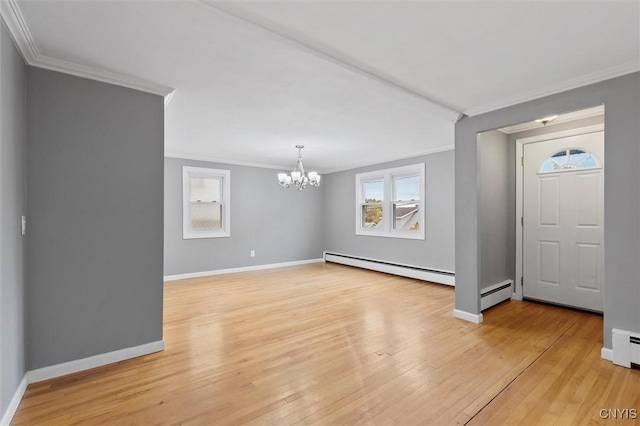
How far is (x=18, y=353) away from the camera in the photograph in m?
2.01

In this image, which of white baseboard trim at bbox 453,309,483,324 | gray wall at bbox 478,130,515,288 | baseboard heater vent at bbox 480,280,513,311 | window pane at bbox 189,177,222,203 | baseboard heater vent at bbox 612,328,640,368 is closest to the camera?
baseboard heater vent at bbox 612,328,640,368

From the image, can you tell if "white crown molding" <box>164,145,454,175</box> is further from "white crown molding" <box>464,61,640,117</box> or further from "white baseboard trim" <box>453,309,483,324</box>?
"white baseboard trim" <box>453,309,483,324</box>

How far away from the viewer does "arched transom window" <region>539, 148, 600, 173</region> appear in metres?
3.68

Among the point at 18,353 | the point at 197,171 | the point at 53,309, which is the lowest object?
the point at 18,353

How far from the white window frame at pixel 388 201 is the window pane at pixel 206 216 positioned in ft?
10.4

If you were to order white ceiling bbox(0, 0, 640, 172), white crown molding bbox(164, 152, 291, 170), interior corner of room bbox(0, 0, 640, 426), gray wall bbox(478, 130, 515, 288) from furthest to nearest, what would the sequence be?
1. white crown molding bbox(164, 152, 291, 170)
2. gray wall bbox(478, 130, 515, 288)
3. interior corner of room bbox(0, 0, 640, 426)
4. white ceiling bbox(0, 0, 640, 172)

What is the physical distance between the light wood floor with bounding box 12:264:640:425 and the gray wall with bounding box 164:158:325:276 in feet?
7.44

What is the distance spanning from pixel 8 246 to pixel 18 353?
2.55 feet

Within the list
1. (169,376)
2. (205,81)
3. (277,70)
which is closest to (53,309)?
(169,376)

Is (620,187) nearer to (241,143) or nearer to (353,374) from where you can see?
(353,374)

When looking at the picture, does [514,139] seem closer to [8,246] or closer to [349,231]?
[349,231]

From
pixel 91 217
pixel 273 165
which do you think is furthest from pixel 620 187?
pixel 273 165

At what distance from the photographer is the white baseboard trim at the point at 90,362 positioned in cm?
221
